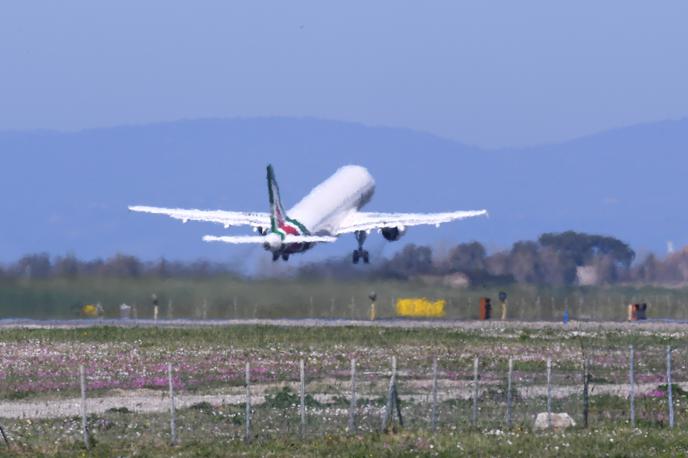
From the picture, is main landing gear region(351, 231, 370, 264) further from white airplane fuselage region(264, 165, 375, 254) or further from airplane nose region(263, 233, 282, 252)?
airplane nose region(263, 233, 282, 252)

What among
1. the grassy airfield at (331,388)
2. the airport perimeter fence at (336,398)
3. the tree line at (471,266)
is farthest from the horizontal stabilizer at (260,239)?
the airport perimeter fence at (336,398)

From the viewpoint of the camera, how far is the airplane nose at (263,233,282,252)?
102625mm

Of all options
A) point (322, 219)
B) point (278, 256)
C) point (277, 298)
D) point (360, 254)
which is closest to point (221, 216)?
point (322, 219)

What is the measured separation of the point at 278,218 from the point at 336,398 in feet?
176

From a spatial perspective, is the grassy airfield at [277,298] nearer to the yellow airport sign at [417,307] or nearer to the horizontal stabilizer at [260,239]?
the yellow airport sign at [417,307]

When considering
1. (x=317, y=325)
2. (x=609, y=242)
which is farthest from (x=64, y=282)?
(x=609, y=242)

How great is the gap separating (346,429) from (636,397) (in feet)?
38.5

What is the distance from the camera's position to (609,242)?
392ft

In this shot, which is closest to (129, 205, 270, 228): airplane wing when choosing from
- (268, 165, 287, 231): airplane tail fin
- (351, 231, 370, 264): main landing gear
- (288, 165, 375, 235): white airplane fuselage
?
(288, 165, 375, 235): white airplane fuselage

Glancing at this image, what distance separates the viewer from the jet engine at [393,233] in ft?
373

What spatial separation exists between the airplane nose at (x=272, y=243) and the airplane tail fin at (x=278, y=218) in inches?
26.2

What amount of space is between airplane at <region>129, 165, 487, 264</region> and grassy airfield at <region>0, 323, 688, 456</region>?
19.8 m

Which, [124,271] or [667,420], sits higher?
[124,271]

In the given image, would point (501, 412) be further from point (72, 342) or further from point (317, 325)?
point (317, 325)
